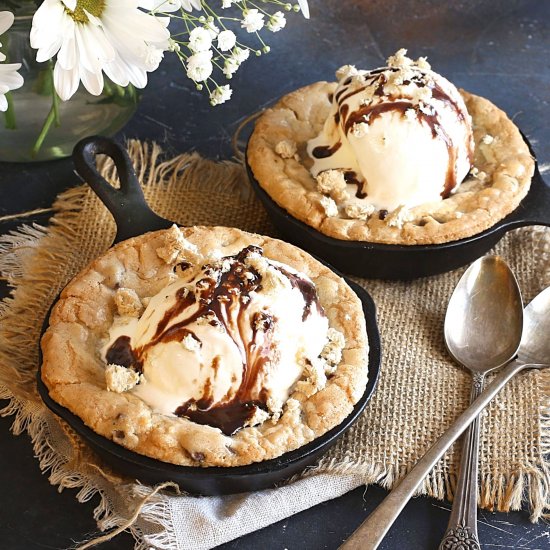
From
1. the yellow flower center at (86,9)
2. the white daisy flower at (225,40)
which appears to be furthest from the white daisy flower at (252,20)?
the yellow flower center at (86,9)

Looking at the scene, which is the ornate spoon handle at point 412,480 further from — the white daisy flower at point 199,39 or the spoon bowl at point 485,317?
the white daisy flower at point 199,39

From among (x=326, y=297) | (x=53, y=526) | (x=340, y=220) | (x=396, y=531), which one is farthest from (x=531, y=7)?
(x=53, y=526)

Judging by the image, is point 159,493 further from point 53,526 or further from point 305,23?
point 305,23

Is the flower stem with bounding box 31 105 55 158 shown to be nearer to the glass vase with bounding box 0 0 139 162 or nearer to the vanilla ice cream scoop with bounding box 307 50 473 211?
the glass vase with bounding box 0 0 139 162

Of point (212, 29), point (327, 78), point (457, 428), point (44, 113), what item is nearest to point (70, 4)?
point (212, 29)

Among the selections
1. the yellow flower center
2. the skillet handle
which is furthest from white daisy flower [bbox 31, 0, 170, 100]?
the skillet handle

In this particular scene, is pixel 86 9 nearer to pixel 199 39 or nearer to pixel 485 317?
pixel 199 39
